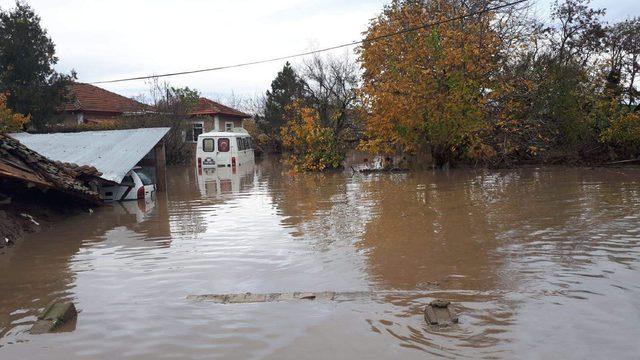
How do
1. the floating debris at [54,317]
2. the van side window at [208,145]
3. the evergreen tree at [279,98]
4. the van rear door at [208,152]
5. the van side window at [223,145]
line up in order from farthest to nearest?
the evergreen tree at [279,98]
the van side window at [223,145]
the van side window at [208,145]
the van rear door at [208,152]
the floating debris at [54,317]

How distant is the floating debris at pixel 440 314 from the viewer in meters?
5.12

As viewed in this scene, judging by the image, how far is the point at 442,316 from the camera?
520 centimetres

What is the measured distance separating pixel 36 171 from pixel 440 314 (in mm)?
9760

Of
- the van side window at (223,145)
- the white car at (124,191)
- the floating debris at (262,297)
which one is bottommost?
the floating debris at (262,297)

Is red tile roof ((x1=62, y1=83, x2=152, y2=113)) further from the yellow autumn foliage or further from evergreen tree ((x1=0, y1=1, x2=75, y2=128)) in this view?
the yellow autumn foliage

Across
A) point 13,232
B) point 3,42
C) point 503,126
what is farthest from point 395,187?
point 3,42

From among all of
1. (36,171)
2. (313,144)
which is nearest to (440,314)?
(36,171)

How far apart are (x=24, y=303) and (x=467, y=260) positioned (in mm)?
5640

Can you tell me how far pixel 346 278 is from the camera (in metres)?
7.00

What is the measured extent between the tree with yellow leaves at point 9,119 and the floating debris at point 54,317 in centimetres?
2007

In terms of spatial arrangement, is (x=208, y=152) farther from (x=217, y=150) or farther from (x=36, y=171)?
(x=36, y=171)

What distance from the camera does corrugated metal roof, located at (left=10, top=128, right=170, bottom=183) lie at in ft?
51.5

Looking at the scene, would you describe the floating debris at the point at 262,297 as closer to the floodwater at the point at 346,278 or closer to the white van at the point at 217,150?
the floodwater at the point at 346,278

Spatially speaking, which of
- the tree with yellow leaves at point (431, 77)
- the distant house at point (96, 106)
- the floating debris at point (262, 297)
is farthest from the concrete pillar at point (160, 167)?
the distant house at point (96, 106)
